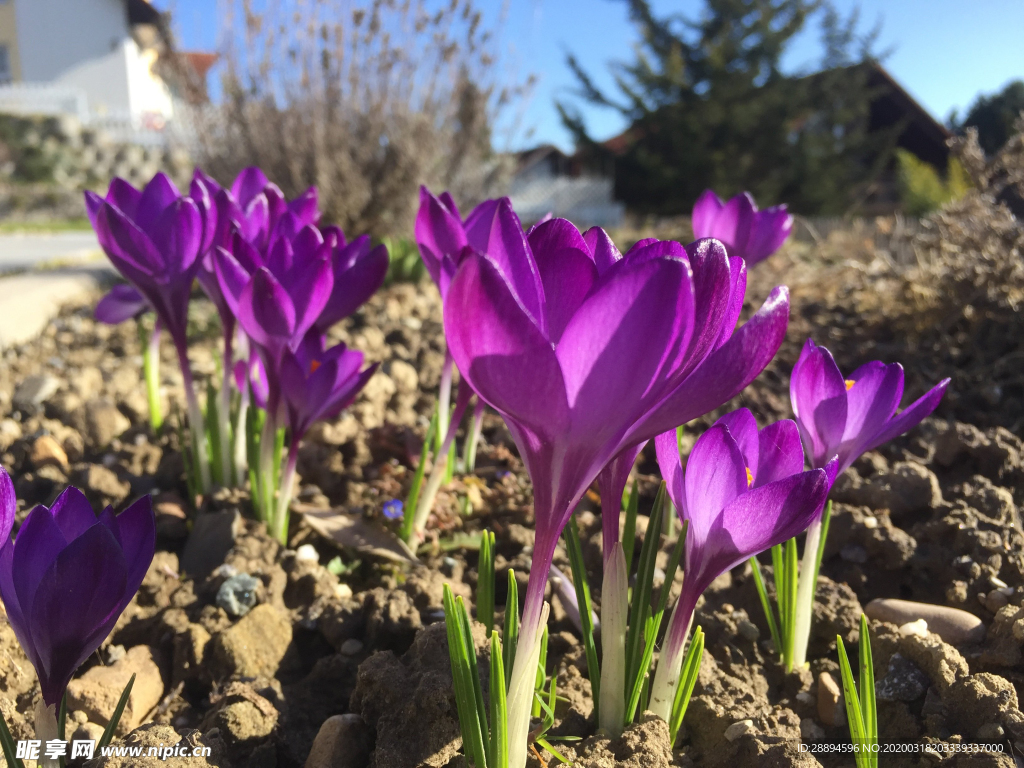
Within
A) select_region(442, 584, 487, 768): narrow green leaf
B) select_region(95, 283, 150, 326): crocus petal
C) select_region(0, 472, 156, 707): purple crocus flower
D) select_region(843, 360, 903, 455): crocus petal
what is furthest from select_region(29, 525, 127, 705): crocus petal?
select_region(95, 283, 150, 326): crocus petal

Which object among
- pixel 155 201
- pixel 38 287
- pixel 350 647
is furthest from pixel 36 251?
pixel 350 647

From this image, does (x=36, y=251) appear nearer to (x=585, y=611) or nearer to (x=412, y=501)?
(x=412, y=501)

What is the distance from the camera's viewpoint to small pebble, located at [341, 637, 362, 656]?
121 centimetres

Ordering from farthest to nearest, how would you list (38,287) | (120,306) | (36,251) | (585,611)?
(36,251), (38,287), (120,306), (585,611)

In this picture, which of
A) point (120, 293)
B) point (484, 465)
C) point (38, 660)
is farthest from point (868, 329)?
point (38, 660)

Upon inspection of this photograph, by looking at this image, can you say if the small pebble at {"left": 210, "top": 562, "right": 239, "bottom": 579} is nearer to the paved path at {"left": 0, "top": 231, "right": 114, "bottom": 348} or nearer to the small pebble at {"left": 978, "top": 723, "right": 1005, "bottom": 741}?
the small pebble at {"left": 978, "top": 723, "right": 1005, "bottom": 741}

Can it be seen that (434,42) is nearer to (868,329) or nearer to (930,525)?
(868,329)

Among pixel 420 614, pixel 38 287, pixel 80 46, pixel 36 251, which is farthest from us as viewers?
pixel 80 46

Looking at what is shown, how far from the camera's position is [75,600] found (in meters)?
0.75

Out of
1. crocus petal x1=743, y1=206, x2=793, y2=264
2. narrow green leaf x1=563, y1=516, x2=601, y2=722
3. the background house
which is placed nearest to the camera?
narrow green leaf x1=563, y1=516, x2=601, y2=722

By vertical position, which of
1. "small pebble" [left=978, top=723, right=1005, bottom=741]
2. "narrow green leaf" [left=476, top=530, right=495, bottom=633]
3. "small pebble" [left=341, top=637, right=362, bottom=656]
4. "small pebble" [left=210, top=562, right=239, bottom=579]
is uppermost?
"narrow green leaf" [left=476, top=530, right=495, bottom=633]

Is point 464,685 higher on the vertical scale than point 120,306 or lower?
lower

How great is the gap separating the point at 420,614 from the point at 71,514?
24.4 inches

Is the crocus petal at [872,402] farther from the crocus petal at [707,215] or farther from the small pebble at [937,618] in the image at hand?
the crocus petal at [707,215]
